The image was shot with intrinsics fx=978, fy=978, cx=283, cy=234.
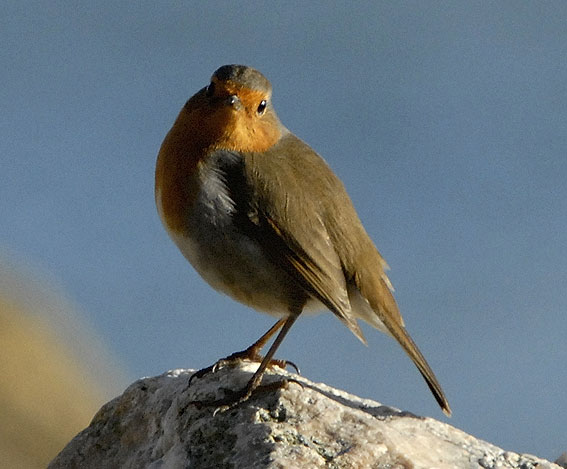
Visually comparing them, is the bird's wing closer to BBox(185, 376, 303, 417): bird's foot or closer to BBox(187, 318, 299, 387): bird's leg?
BBox(187, 318, 299, 387): bird's leg

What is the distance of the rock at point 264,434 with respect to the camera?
2824 mm

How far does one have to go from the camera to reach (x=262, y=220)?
3.86 meters

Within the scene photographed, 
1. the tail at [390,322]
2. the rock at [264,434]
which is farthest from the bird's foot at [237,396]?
the tail at [390,322]

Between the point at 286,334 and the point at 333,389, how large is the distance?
0.32 meters

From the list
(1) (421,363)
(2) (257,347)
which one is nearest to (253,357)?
(2) (257,347)

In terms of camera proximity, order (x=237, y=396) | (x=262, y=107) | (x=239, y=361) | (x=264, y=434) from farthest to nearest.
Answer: (x=262, y=107) < (x=239, y=361) < (x=237, y=396) < (x=264, y=434)

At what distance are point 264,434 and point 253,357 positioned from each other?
1165 millimetres

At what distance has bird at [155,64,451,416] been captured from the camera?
3850 mm

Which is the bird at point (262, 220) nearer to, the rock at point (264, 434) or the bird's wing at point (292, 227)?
the bird's wing at point (292, 227)

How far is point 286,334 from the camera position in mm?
3920

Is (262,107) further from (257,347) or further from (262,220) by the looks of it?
(257,347)

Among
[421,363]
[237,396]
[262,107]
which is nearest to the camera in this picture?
[237,396]

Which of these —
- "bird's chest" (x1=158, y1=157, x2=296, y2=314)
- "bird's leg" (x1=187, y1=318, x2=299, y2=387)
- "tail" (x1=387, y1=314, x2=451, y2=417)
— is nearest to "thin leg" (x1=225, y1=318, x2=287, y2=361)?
"bird's leg" (x1=187, y1=318, x2=299, y2=387)

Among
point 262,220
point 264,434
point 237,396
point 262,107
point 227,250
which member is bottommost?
point 264,434
